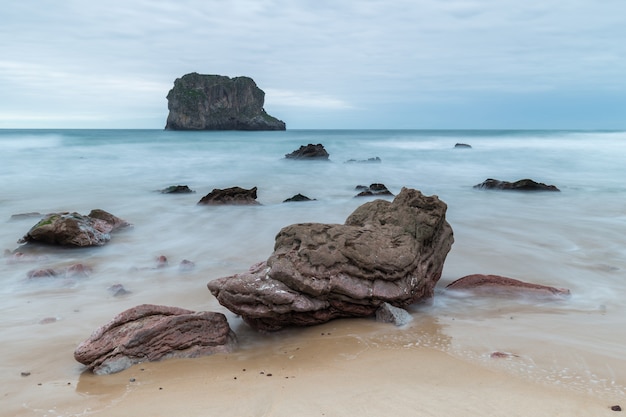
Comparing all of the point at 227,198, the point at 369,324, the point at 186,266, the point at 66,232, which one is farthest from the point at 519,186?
the point at 66,232

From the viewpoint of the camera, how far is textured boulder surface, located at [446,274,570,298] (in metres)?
6.57

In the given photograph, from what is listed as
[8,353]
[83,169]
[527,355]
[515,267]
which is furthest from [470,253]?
[83,169]

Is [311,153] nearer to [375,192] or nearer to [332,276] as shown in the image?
[375,192]

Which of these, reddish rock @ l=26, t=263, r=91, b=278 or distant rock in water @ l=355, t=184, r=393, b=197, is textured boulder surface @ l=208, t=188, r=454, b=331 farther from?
distant rock in water @ l=355, t=184, r=393, b=197

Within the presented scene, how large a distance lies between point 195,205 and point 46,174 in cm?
1403

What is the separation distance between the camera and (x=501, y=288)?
666 centimetres

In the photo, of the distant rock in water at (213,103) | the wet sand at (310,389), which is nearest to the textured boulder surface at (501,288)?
the wet sand at (310,389)

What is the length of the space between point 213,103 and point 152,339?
115 metres

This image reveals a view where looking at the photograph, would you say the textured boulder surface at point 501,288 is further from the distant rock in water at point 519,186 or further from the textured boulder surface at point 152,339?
the distant rock in water at point 519,186

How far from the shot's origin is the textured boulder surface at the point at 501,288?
6.57m

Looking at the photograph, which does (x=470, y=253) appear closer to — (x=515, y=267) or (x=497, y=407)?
(x=515, y=267)

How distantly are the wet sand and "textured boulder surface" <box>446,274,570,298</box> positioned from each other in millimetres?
2048

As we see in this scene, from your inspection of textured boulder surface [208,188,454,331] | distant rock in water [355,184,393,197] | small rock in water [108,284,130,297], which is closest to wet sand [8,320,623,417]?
textured boulder surface [208,188,454,331]

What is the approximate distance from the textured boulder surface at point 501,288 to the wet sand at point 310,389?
2048 millimetres
